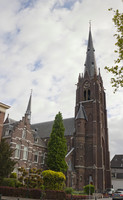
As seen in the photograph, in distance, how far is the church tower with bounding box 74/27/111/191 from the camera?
4309 centimetres

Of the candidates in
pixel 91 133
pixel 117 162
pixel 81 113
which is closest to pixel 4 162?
pixel 91 133

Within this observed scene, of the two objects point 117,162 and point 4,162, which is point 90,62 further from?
point 4,162

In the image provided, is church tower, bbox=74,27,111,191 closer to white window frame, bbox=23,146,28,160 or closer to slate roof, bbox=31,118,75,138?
slate roof, bbox=31,118,75,138

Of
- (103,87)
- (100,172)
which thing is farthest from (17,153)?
(103,87)

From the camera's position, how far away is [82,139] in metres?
46.7

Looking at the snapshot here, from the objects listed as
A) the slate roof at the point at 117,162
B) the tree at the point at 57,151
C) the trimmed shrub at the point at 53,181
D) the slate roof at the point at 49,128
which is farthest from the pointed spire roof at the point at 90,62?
the trimmed shrub at the point at 53,181

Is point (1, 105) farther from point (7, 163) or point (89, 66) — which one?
point (89, 66)

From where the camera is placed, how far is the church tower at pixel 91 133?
43.1 metres

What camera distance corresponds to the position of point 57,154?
37781 mm

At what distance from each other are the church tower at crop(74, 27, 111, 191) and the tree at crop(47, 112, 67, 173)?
7785 millimetres

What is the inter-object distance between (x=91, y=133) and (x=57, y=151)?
1257 cm

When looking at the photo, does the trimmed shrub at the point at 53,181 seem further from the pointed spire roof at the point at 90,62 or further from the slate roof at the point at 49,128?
the pointed spire roof at the point at 90,62

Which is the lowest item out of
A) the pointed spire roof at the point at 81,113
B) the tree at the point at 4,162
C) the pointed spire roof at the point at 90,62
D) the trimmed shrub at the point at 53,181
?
the trimmed shrub at the point at 53,181

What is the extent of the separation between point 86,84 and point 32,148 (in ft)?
84.6
